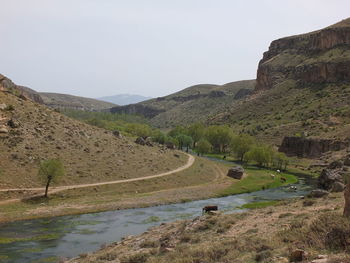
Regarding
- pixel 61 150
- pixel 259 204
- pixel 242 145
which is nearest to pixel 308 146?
pixel 242 145

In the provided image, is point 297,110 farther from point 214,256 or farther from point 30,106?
point 214,256

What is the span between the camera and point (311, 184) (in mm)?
78625

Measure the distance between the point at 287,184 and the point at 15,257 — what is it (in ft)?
203

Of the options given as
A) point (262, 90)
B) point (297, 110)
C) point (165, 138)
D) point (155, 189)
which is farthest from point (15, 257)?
point (262, 90)

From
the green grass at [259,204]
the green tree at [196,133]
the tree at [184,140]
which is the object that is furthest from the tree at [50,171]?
the green tree at [196,133]

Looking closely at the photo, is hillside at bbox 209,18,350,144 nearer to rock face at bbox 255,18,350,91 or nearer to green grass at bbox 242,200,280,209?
rock face at bbox 255,18,350,91

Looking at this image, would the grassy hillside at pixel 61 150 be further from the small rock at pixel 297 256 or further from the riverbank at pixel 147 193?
the small rock at pixel 297 256

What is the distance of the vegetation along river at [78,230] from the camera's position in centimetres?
3575

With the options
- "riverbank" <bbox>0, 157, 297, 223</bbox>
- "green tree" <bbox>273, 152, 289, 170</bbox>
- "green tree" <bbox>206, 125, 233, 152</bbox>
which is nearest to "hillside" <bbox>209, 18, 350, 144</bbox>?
"green tree" <bbox>206, 125, 233, 152</bbox>

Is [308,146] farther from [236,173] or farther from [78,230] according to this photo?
[78,230]

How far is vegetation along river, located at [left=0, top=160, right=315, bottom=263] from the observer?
35.8m

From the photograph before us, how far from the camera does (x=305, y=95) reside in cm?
15550

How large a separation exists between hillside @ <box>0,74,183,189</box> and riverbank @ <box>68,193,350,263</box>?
33.7m

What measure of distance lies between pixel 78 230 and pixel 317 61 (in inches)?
5854
